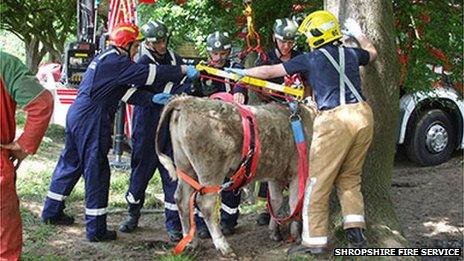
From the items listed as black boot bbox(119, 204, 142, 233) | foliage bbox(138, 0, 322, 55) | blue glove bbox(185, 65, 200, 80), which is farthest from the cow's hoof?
foliage bbox(138, 0, 322, 55)

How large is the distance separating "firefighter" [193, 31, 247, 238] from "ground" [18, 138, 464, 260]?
0.62 feet

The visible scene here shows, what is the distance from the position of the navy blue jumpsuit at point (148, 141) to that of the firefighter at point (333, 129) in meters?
1.47

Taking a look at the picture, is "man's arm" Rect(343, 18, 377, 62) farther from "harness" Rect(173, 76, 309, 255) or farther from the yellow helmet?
"harness" Rect(173, 76, 309, 255)

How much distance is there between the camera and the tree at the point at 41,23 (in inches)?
845

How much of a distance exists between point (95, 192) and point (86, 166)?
0.26 meters

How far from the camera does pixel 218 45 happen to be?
6270 millimetres

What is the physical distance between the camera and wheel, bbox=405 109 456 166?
9.93m

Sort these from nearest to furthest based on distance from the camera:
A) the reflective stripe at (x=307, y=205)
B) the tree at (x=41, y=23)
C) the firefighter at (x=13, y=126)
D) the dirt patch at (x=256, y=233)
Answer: the firefighter at (x=13, y=126), the reflective stripe at (x=307, y=205), the dirt patch at (x=256, y=233), the tree at (x=41, y=23)

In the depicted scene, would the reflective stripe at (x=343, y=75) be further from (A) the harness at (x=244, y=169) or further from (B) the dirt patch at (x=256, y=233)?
(B) the dirt patch at (x=256, y=233)

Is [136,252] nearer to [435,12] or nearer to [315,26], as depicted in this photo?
[315,26]

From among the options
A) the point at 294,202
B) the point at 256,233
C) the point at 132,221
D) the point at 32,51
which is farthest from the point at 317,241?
the point at 32,51

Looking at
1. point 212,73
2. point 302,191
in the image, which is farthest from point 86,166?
point 302,191

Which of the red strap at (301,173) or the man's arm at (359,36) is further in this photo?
the red strap at (301,173)

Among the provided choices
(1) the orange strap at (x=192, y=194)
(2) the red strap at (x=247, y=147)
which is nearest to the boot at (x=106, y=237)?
(1) the orange strap at (x=192, y=194)
